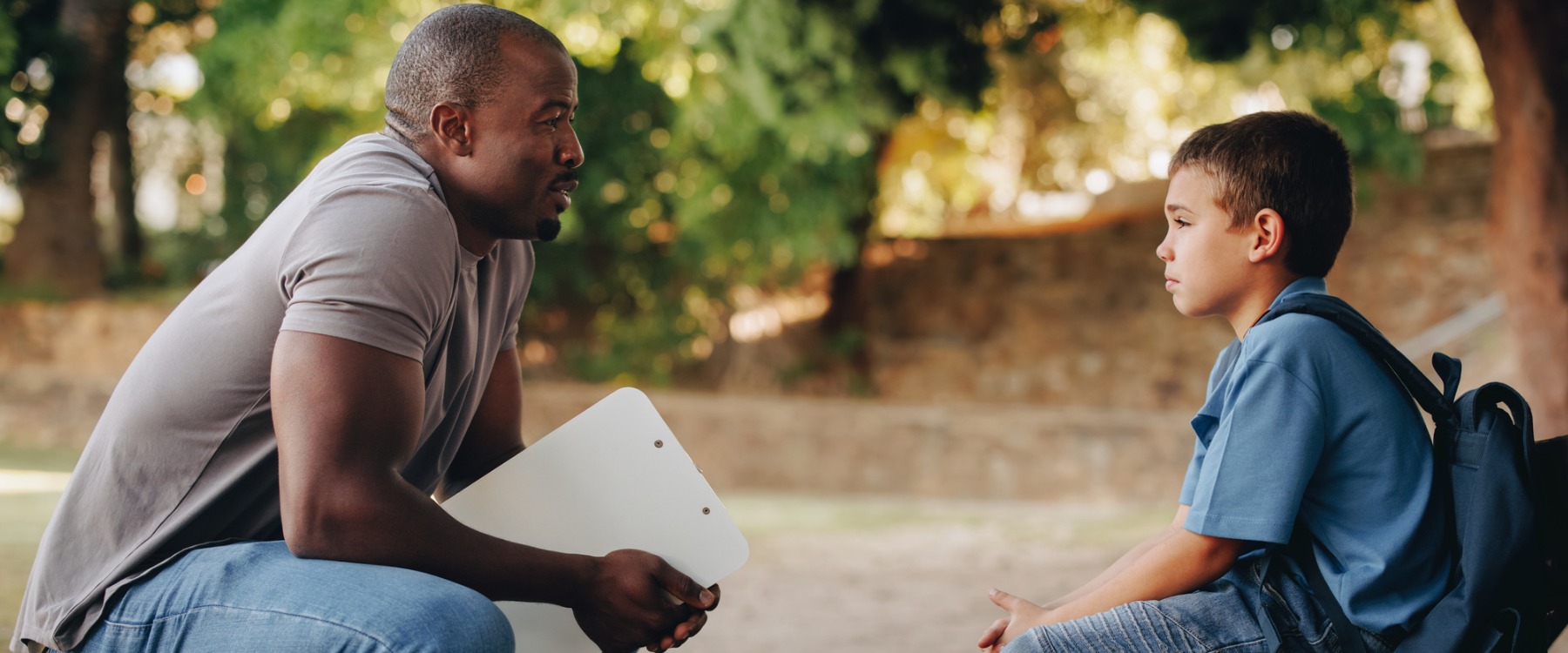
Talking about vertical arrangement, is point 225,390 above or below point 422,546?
above

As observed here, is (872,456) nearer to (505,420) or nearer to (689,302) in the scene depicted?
(689,302)

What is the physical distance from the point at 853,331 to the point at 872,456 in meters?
2.16

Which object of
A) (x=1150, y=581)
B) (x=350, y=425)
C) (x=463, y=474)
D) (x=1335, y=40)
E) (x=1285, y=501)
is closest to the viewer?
(x=350, y=425)

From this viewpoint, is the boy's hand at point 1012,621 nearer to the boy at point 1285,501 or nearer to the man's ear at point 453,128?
the boy at point 1285,501

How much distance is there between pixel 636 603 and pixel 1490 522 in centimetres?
120

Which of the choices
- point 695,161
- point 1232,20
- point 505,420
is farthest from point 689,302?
point 505,420

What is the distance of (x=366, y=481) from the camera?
65.7 inches

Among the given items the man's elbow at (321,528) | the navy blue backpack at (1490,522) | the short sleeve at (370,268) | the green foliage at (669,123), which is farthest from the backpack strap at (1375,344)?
the green foliage at (669,123)

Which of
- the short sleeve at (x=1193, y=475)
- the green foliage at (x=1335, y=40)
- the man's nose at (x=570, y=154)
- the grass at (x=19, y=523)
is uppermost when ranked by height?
the green foliage at (x=1335, y=40)

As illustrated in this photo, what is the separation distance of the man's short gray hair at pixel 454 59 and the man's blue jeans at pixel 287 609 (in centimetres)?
71

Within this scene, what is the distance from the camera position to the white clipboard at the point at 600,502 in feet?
6.68

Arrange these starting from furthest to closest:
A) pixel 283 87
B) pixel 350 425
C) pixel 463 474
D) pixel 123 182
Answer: pixel 123 182 < pixel 283 87 < pixel 463 474 < pixel 350 425

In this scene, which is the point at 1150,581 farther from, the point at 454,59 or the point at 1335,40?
the point at 1335,40

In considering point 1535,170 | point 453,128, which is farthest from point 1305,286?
point 1535,170
